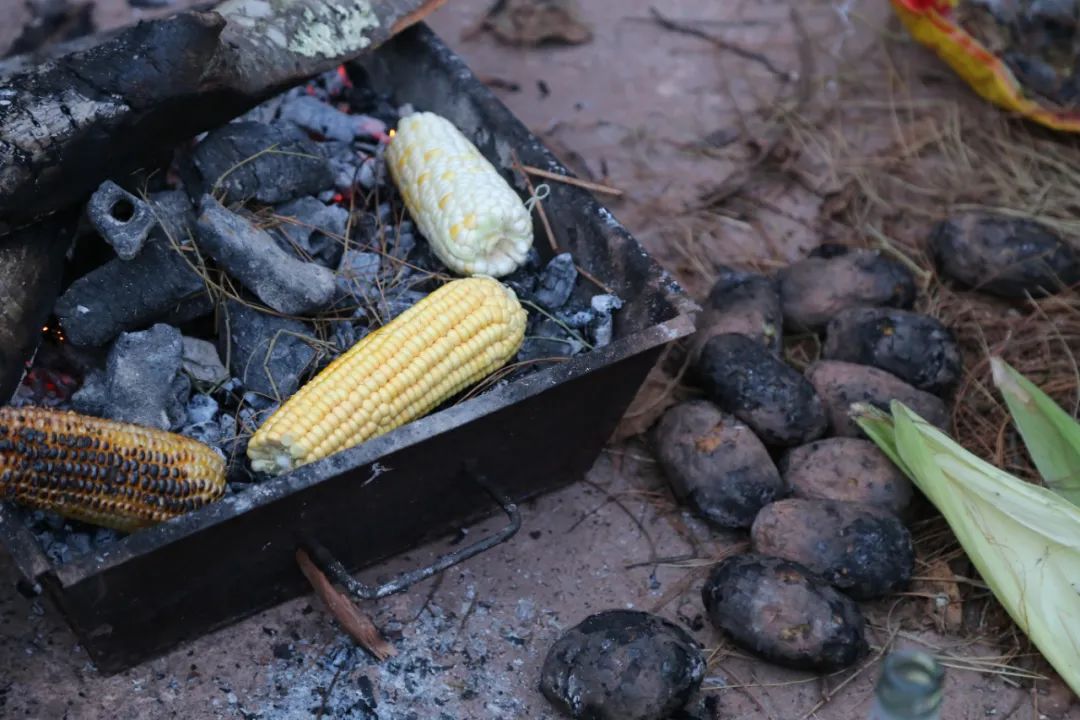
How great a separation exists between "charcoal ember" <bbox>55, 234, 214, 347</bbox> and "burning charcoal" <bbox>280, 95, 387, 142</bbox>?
933mm

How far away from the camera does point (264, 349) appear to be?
344 cm

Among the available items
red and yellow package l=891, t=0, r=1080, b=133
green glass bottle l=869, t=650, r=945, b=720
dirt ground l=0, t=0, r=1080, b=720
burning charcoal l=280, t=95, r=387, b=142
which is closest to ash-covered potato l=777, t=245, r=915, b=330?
dirt ground l=0, t=0, r=1080, b=720

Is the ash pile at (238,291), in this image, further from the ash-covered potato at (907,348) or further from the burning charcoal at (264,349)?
the ash-covered potato at (907,348)

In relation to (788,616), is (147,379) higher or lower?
higher

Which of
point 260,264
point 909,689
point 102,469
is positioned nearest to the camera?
point 909,689

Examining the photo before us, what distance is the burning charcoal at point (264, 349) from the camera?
341 centimetres

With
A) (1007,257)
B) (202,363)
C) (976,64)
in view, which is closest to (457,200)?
(202,363)

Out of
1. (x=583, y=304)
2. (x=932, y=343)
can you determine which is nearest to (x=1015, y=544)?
(x=932, y=343)

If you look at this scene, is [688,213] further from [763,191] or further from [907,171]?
[907,171]

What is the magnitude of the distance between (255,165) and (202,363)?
68 cm

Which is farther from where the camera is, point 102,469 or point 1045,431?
point 1045,431

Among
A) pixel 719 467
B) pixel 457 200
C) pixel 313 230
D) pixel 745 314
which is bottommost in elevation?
pixel 719 467

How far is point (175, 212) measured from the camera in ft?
11.5

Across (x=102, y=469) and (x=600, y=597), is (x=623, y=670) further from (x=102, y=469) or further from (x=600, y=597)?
(x=102, y=469)
